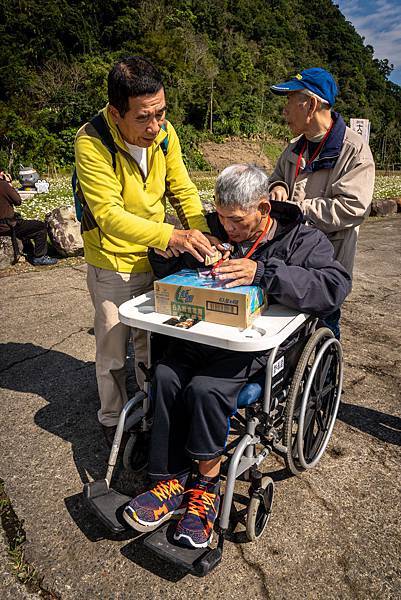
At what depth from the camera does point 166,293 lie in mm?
2143

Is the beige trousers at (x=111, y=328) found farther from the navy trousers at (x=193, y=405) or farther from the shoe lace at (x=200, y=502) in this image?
the shoe lace at (x=200, y=502)

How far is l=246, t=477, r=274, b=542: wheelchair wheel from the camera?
2.02m

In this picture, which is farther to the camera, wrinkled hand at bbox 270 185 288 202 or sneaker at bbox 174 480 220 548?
wrinkled hand at bbox 270 185 288 202

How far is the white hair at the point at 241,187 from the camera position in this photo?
219cm

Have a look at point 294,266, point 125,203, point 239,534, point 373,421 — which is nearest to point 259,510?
point 239,534

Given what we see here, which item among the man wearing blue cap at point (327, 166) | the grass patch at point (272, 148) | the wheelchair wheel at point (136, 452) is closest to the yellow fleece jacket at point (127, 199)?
the man wearing blue cap at point (327, 166)

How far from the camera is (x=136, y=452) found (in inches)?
99.1

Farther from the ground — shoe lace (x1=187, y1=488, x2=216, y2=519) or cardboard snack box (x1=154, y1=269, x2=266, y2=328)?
cardboard snack box (x1=154, y1=269, x2=266, y2=328)

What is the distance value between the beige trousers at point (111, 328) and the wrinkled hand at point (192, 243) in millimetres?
430

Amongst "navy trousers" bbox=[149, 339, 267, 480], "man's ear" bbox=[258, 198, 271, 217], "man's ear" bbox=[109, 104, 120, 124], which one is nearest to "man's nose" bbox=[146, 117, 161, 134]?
"man's ear" bbox=[109, 104, 120, 124]

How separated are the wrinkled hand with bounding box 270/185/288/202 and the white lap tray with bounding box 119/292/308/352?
0.71 metres

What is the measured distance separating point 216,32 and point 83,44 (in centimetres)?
2141

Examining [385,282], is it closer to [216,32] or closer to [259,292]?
[259,292]

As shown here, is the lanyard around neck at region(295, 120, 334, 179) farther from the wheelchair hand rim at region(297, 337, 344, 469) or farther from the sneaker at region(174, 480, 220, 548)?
the sneaker at region(174, 480, 220, 548)
